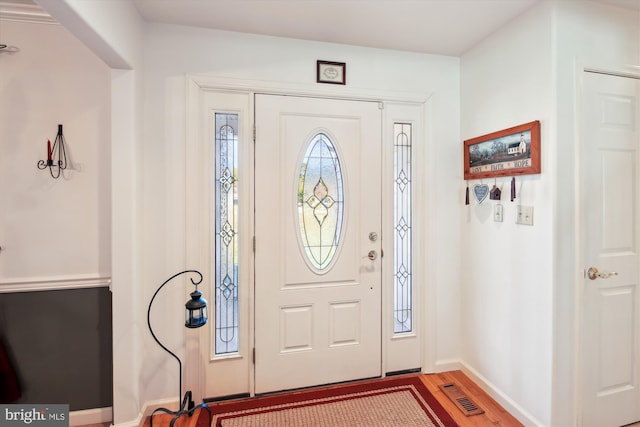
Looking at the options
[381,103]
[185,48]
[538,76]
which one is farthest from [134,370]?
[538,76]

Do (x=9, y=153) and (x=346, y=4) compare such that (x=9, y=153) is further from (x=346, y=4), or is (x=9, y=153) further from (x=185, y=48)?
(x=346, y=4)

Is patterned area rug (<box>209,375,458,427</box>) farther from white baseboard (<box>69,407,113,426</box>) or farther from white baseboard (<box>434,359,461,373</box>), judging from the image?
white baseboard (<box>69,407,113,426</box>)

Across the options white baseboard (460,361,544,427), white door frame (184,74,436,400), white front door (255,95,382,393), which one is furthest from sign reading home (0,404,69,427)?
white baseboard (460,361,544,427)

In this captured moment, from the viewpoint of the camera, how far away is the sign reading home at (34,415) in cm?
178

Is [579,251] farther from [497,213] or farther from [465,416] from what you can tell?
[465,416]

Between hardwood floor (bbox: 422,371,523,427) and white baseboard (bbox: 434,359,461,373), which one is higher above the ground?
white baseboard (bbox: 434,359,461,373)

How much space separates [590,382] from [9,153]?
12.1ft

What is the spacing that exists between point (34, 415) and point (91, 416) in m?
0.29

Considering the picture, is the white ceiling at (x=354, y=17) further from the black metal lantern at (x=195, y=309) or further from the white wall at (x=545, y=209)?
the black metal lantern at (x=195, y=309)

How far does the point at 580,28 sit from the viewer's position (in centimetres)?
178

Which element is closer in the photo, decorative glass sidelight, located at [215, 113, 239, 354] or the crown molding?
the crown molding

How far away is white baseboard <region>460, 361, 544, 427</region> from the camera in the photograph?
1890 millimetres

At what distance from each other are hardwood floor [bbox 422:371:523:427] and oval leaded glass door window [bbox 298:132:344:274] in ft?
3.96

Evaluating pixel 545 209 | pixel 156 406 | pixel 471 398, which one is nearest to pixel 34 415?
pixel 156 406
